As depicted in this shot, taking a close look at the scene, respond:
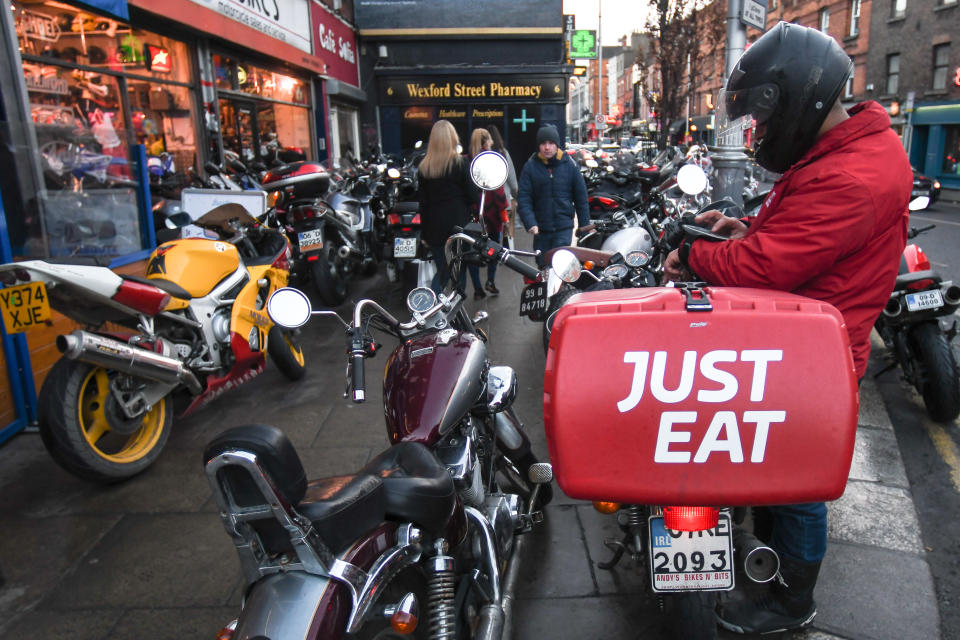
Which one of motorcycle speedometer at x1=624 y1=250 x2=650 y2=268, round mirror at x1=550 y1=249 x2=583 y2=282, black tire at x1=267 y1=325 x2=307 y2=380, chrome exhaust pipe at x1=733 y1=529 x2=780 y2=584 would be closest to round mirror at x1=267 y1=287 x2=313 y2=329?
round mirror at x1=550 y1=249 x2=583 y2=282

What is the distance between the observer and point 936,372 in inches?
160

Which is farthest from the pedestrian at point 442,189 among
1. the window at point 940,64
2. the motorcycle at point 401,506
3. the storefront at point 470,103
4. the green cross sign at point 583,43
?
the window at point 940,64

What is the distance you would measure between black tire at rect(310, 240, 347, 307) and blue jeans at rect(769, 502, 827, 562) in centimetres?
548

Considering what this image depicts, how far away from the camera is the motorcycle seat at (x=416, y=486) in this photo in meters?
1.81

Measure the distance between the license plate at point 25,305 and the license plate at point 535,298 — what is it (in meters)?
2.23

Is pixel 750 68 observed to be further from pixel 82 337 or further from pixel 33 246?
pixel 33 246

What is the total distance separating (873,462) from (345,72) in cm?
1504

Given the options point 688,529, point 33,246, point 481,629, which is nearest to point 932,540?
point 688,529

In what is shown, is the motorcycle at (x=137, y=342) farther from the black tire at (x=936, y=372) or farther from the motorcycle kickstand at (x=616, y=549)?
the black tire at (x=936, y=372)

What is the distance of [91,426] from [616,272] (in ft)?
9.20

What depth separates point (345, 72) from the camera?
16.2 m

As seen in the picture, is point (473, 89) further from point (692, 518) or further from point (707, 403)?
point (707, 403)

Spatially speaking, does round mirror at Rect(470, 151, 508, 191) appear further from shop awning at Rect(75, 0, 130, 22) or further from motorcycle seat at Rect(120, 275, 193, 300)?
shop awning at Rect(75, 0, 130, 22)

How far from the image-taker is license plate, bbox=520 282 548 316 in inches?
136
